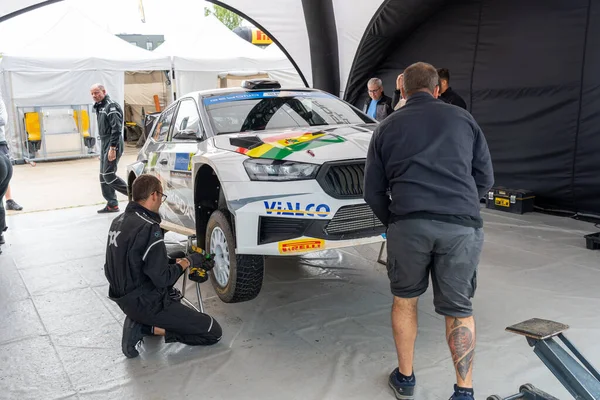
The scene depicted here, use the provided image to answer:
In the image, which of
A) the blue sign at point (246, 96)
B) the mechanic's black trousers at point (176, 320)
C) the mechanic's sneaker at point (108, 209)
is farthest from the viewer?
the mechanic's sneaker at point (108, 209)

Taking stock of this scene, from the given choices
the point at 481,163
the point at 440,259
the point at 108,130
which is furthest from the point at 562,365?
the point at 108,130

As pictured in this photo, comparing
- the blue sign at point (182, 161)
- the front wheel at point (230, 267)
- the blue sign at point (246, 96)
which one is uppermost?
the blue sign at point (246, 96)

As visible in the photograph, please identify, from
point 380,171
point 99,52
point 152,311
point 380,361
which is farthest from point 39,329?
point 99,52

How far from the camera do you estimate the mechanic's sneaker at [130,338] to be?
3809 mm

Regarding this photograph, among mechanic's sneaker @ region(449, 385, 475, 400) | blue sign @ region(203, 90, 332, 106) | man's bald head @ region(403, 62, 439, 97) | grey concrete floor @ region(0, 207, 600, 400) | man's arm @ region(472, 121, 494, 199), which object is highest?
man's bald head @ region(403, 62, 439, 97)

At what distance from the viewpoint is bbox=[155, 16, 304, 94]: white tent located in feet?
55.8

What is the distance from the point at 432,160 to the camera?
295 centimetres

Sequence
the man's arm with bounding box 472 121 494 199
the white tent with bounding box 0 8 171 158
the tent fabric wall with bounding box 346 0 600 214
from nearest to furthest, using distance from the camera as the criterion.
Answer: the man's arm with bounding box 472 121 494 199 < the tent fabric wall with bounding box 346 0 600 214 < the white tent with bounding box 0 8 171 158

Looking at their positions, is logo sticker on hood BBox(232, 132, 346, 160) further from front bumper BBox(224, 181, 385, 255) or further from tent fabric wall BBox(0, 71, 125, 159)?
tent fabric wall BBox(0, 71, 125, 159)

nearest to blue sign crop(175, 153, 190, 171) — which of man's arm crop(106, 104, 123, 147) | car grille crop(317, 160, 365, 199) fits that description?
car grille crop(317, 160, 365, 199)

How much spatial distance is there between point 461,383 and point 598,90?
5.53m

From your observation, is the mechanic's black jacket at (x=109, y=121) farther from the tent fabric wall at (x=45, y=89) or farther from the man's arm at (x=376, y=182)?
the tent fabric wall at (x=45, y=89)

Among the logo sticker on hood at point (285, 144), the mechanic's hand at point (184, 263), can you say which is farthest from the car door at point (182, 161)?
the mechanic's hand at point (184, 263)

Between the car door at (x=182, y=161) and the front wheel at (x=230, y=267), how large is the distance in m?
0.57
